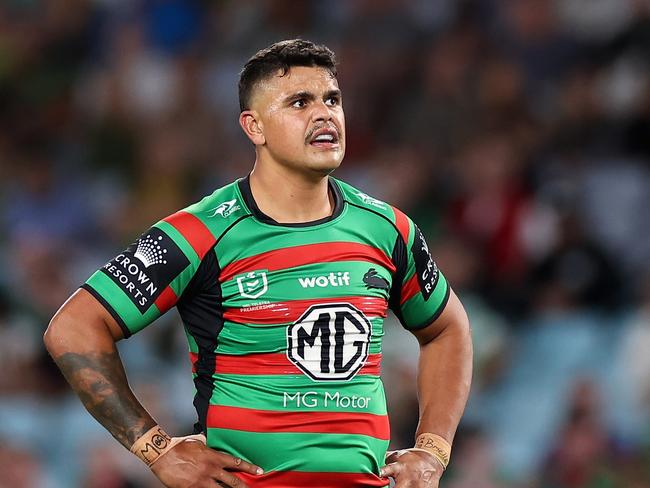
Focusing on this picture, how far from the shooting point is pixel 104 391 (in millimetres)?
4488

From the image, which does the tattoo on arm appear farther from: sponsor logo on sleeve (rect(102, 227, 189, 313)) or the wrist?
sponsor logo on sleeve (rect(102, 227, 189, 313))

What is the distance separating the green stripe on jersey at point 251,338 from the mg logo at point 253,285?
0.35 ft

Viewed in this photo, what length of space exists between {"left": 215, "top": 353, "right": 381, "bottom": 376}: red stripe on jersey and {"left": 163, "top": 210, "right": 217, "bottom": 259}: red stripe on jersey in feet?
1.20

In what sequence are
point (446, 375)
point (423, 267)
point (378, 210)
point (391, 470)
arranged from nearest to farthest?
point (391, 470) < point (378, 210) < point (423, 267) < point (446, 375)

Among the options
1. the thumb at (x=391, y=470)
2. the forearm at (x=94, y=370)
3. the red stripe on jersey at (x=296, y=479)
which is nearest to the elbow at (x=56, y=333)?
the forearm at (x=94, y=370)

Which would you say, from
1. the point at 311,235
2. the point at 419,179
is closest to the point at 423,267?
the point at 311,235

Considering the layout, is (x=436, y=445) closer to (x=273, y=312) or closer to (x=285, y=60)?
(x=273, y=312)

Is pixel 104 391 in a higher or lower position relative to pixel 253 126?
lower

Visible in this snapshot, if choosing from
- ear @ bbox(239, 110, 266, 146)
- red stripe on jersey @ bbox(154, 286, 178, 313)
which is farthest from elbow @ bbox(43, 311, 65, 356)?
ear @ bbox(239, 110, 266, 146)

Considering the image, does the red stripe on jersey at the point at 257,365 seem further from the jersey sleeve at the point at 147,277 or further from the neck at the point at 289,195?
the neck at the point at 289,195

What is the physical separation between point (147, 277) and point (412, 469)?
115cm

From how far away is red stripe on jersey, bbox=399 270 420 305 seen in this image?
4945mm

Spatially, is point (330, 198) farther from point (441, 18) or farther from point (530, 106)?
point (441, 18)

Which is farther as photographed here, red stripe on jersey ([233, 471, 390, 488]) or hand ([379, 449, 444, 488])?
hand ([379, 449, 444, 488])
